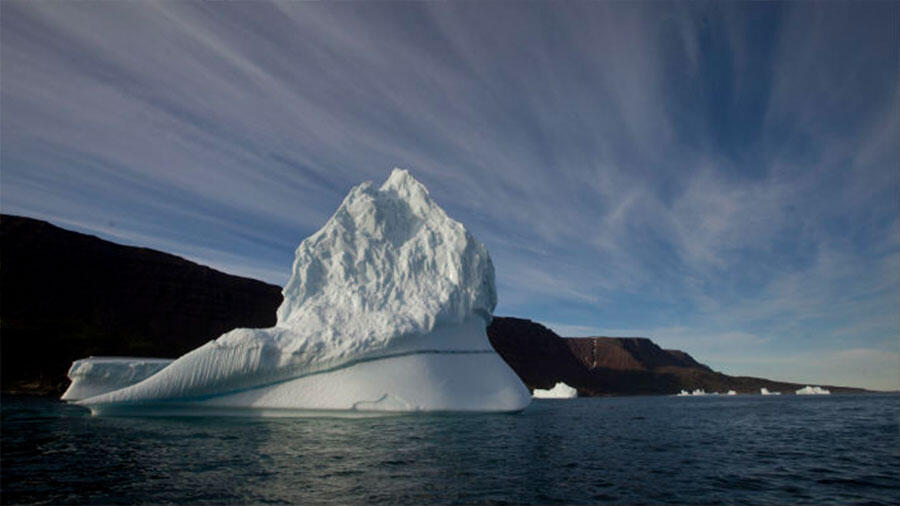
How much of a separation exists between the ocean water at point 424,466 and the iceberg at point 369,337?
2.01m

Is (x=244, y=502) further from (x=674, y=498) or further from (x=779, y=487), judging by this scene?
(x=779, y=487)

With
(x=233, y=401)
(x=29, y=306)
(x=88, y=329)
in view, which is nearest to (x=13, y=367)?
Result: (x=88, y=329)

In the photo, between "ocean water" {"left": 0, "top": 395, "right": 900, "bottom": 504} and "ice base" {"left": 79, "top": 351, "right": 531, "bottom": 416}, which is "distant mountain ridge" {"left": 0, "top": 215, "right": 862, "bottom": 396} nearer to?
"ice base" {"left": 79, "top": 351, "right": 531, "bottom": 416}

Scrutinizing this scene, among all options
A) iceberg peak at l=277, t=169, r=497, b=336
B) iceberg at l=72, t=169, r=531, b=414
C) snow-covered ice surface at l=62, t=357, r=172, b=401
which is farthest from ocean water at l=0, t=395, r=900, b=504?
snow-covered ice surface at l=62, t=357, r=172, b=401

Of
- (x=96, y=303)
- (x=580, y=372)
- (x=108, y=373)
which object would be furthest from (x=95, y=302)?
(x=580, y=372)

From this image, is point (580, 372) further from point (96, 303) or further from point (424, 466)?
point (424, 466)

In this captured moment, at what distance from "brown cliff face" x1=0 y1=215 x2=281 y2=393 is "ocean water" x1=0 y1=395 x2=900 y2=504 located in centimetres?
5103

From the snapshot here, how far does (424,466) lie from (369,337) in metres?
9.02

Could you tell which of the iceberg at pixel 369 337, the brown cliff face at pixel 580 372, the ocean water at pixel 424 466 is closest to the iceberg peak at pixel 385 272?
the iceberg at pixel 369 337

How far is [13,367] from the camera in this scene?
1924 inches

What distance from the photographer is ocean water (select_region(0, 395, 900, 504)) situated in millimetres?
6543

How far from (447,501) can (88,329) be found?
74.2 meters

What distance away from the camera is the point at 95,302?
68125mm

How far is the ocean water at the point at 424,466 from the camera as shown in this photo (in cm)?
654
